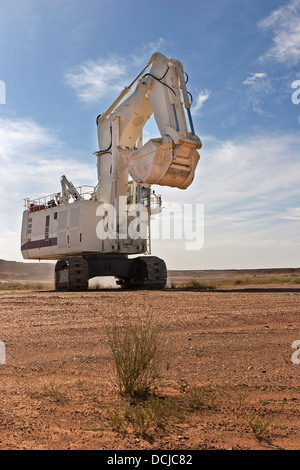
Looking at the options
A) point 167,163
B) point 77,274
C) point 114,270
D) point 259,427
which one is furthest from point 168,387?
point 114,270

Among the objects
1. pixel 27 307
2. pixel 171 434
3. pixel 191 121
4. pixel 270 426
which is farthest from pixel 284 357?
pixel 191 121

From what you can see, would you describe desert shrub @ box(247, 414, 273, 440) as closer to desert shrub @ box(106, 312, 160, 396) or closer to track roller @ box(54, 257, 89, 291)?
desert shrub @ box(106, 312, 160, 396)

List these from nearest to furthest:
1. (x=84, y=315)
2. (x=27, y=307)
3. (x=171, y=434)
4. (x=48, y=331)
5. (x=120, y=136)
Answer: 1. (x=171, y=434)
2. (x=48, y=331)
3. (x=84, y=315)
4. (x=27, y=307)
5. (x=120, y=136)

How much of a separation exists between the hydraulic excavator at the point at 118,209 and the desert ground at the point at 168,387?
9394 mm

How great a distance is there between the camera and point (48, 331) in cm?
895

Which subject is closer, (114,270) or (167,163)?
(167,163)

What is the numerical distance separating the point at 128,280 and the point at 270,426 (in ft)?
60.3

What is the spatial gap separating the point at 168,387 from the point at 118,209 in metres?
15.5

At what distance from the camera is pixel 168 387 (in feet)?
17.6

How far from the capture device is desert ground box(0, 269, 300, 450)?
12.6 feet

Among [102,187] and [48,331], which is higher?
[102,187]

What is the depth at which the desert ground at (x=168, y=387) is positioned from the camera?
3.85 m

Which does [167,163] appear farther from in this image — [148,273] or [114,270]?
[114,270]
